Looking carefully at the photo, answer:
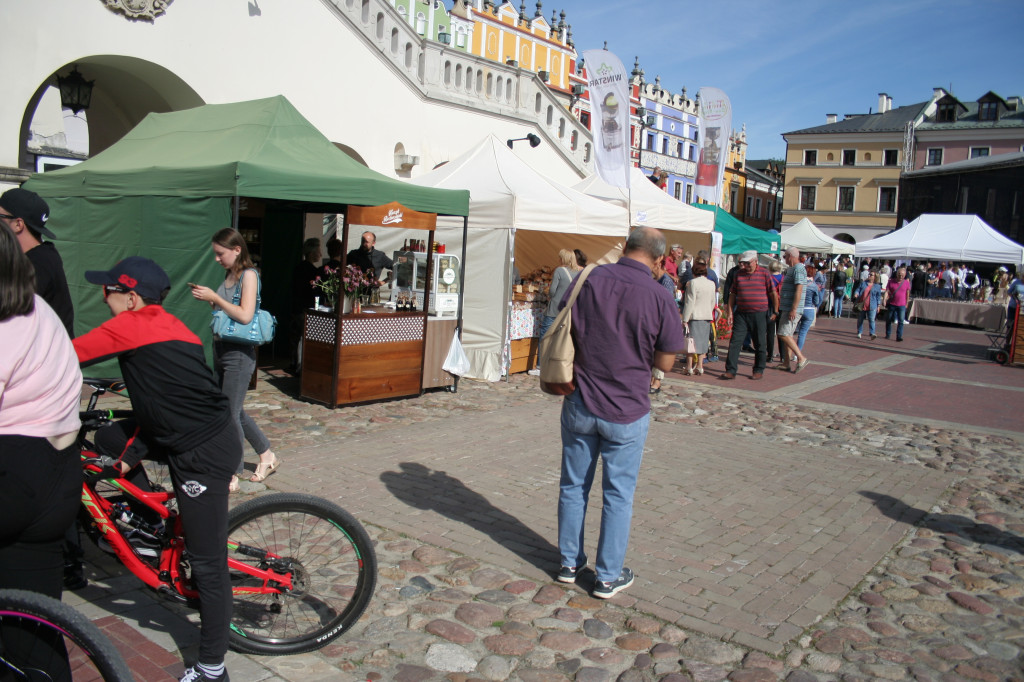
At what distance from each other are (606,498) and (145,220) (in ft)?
21.6

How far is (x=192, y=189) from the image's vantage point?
801 centimetres

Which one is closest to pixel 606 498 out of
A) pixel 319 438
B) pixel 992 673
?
pixel 992 673

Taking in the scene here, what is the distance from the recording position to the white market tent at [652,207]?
14.9 m

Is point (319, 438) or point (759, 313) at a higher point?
point (759, 313)

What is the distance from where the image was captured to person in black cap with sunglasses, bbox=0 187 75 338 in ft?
13.9

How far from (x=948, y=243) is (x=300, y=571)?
27958 millimetres

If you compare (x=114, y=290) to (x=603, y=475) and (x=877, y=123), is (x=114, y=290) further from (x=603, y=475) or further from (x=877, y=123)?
(x=877, y=123)

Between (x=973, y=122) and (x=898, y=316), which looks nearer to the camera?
(x=898, y=316)

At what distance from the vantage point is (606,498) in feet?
13.9

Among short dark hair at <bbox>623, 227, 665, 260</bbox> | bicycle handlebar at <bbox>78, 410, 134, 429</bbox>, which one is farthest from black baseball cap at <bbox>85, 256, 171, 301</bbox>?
short dark hair at <bbox>623, 227, 665, 260</bbox>

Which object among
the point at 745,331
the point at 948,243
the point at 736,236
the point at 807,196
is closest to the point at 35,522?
the point at 745,331

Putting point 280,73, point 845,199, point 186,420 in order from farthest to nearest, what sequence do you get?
point 845,199
point 280,73
point 186,420

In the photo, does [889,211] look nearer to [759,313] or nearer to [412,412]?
[759,313]

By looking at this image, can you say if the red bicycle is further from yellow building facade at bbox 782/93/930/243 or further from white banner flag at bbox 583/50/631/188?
yellow building facade at bbox 782/93/930/243
